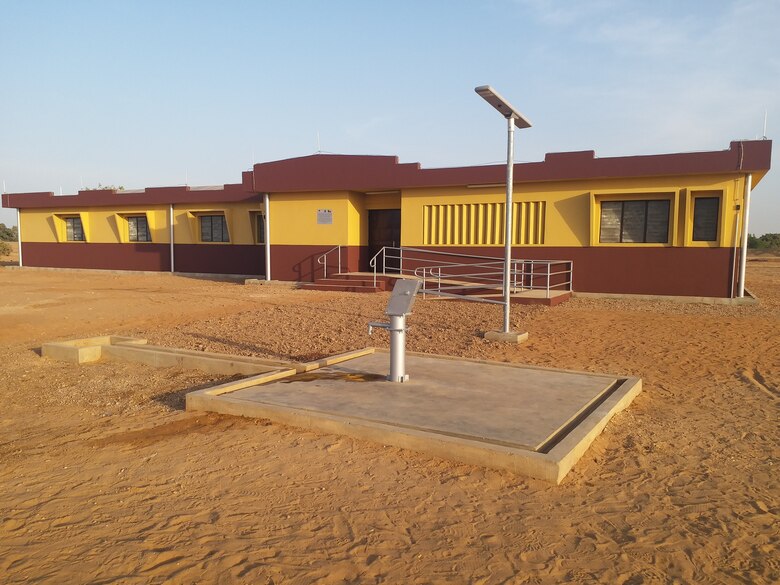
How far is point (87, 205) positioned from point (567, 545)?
88.6 ft

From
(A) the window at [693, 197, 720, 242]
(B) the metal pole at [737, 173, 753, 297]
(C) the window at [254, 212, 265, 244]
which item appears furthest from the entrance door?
(B) the metal pole at [737, 173, 753, 297]

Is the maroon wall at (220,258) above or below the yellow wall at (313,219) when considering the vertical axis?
below

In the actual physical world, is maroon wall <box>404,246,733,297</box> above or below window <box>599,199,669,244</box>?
below

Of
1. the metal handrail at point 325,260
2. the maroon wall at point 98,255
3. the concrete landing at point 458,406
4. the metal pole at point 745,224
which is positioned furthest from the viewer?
the maroon wall at point 98,255

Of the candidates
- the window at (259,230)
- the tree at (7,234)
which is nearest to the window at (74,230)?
the window at (259,230)

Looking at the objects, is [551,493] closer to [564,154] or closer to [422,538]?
[422,538]

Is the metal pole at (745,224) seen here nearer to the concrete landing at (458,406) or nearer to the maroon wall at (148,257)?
the concrete landing at (458,406)

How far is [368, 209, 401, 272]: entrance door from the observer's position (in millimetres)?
19656

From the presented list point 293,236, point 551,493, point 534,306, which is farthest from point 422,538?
point 293,236

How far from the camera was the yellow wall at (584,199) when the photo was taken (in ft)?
47.8

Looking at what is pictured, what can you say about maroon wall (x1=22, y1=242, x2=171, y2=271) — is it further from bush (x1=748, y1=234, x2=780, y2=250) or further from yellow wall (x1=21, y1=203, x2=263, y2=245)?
bush (x1=748, y1=234, x2=780, y2=250)

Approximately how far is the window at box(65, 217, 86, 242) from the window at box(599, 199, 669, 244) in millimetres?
22546

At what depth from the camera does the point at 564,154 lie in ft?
51.5

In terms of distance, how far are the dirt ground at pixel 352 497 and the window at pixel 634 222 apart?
833cm
